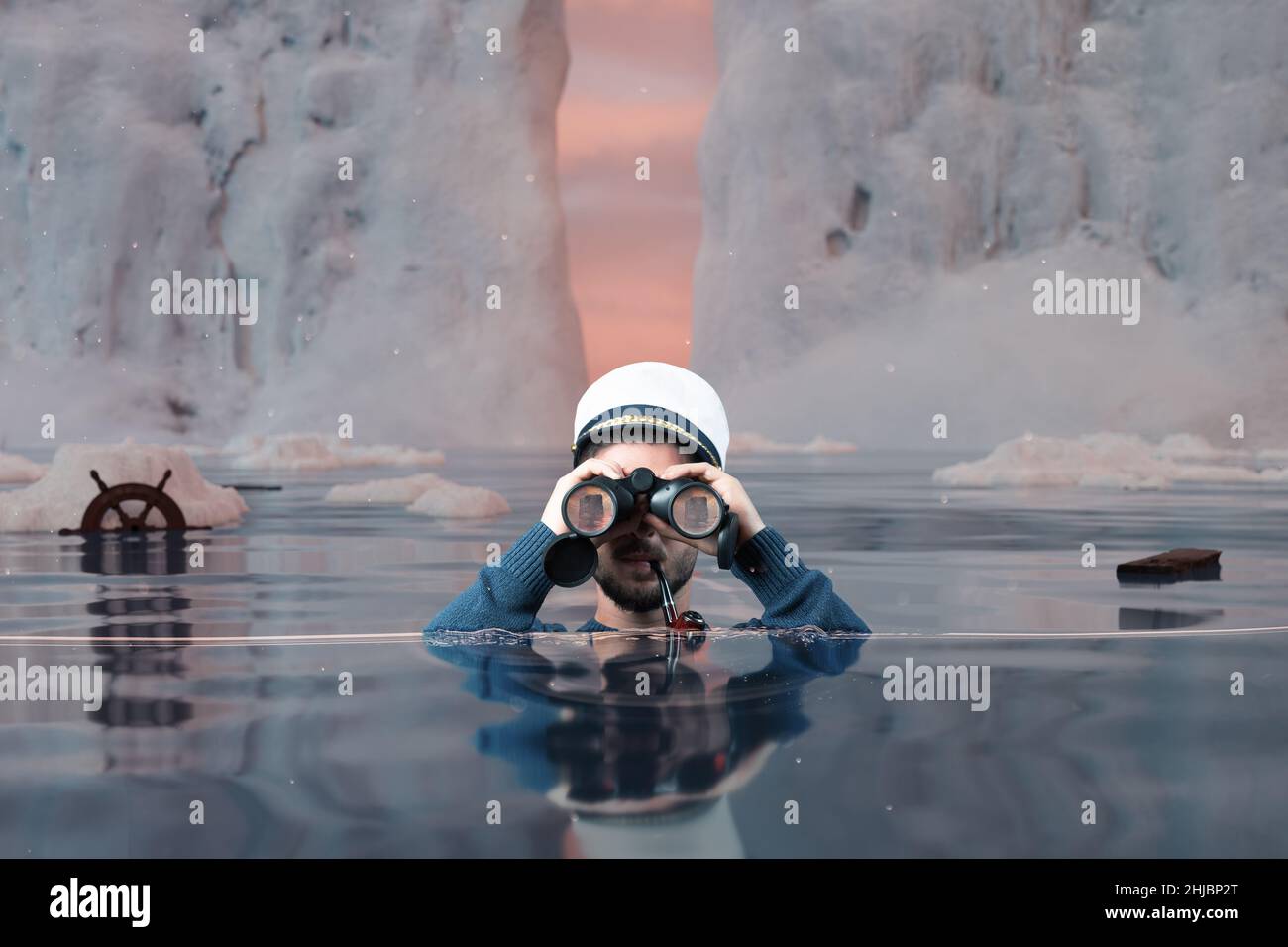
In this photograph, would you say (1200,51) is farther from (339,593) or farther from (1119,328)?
(339,593)

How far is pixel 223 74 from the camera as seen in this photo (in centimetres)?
1698

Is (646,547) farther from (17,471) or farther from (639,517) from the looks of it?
(17,471)

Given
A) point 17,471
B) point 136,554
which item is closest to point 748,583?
point 136,554

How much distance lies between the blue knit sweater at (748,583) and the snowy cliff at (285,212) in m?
14.4

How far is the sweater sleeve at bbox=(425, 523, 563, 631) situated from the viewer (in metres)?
1.44

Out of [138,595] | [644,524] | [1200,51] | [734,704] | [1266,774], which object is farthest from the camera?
[1200,51]

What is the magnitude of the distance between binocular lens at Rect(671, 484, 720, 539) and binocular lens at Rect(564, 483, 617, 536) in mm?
68

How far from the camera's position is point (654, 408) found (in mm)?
1487

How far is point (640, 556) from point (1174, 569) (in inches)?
69.3

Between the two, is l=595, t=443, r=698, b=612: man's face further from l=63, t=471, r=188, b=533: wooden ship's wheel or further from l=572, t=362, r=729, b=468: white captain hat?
l=63, t=471, r=188, b=533: wooden ship's wheel

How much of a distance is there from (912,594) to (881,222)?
1466cm

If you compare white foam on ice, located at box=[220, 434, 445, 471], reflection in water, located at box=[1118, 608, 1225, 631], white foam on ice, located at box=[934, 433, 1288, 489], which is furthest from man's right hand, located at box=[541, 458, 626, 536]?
white foam on ice, located at box=[220, 434, 445, 471]

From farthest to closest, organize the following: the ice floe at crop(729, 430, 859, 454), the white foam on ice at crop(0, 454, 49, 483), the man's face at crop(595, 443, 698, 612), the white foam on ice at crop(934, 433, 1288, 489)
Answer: the ice floe at crop(729, 430, 859, 454), the white foam on ice at crop(934, 433, 1288, 489), the white foam on ice at crop(0, 454, 49, 483), the man's face at crop(595, 443, 698, 612)

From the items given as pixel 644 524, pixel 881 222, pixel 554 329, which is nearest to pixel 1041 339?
pixel 881 222
